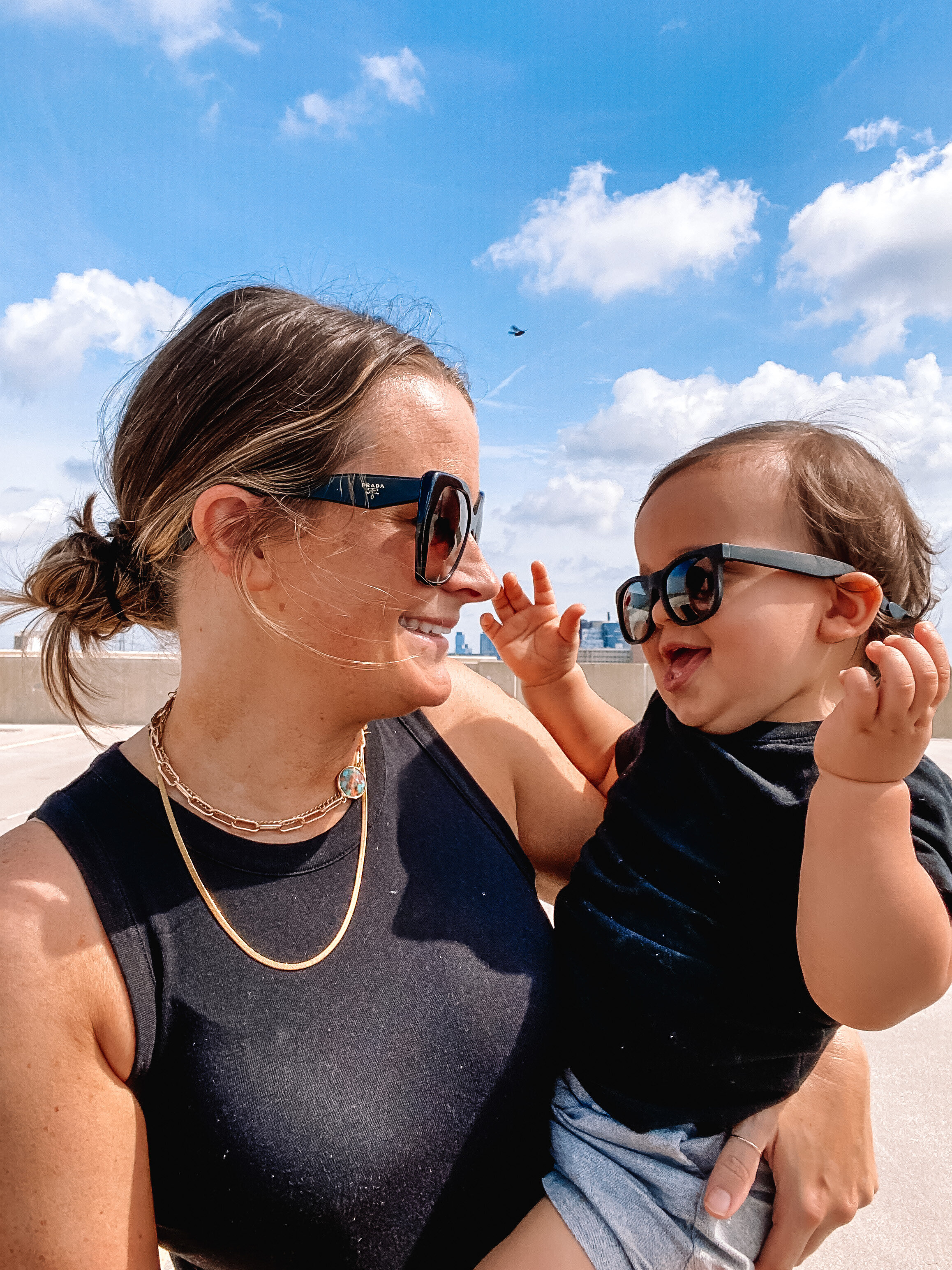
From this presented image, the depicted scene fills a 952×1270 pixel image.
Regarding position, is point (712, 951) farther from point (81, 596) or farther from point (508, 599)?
point (81, 596)

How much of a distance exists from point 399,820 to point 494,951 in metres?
0.30

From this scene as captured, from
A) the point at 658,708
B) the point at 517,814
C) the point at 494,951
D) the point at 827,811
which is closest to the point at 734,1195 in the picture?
the point at 494,951

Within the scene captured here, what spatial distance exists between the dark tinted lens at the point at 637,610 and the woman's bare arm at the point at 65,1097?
1.20 metres

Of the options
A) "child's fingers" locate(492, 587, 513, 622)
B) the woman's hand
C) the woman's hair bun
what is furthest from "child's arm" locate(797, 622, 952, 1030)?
the woman's hair bun

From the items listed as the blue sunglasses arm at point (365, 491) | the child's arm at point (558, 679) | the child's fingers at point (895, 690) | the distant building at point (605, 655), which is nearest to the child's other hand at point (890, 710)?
the child's fingers at point (895, 690)

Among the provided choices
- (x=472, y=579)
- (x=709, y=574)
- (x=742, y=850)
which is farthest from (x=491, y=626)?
(x=742, y=850)

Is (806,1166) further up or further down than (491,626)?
further down

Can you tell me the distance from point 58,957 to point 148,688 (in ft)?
38.8

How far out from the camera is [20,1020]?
1.12m

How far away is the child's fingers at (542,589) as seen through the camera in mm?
2287

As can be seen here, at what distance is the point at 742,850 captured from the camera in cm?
159

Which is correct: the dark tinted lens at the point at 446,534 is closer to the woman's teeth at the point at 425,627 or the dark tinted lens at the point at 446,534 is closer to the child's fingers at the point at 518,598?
the woman's teeth at the point at 425,627

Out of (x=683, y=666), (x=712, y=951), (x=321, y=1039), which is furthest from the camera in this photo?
(x=683, y=666)

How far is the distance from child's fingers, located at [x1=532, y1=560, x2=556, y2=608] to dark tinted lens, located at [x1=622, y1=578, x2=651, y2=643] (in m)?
0.36
